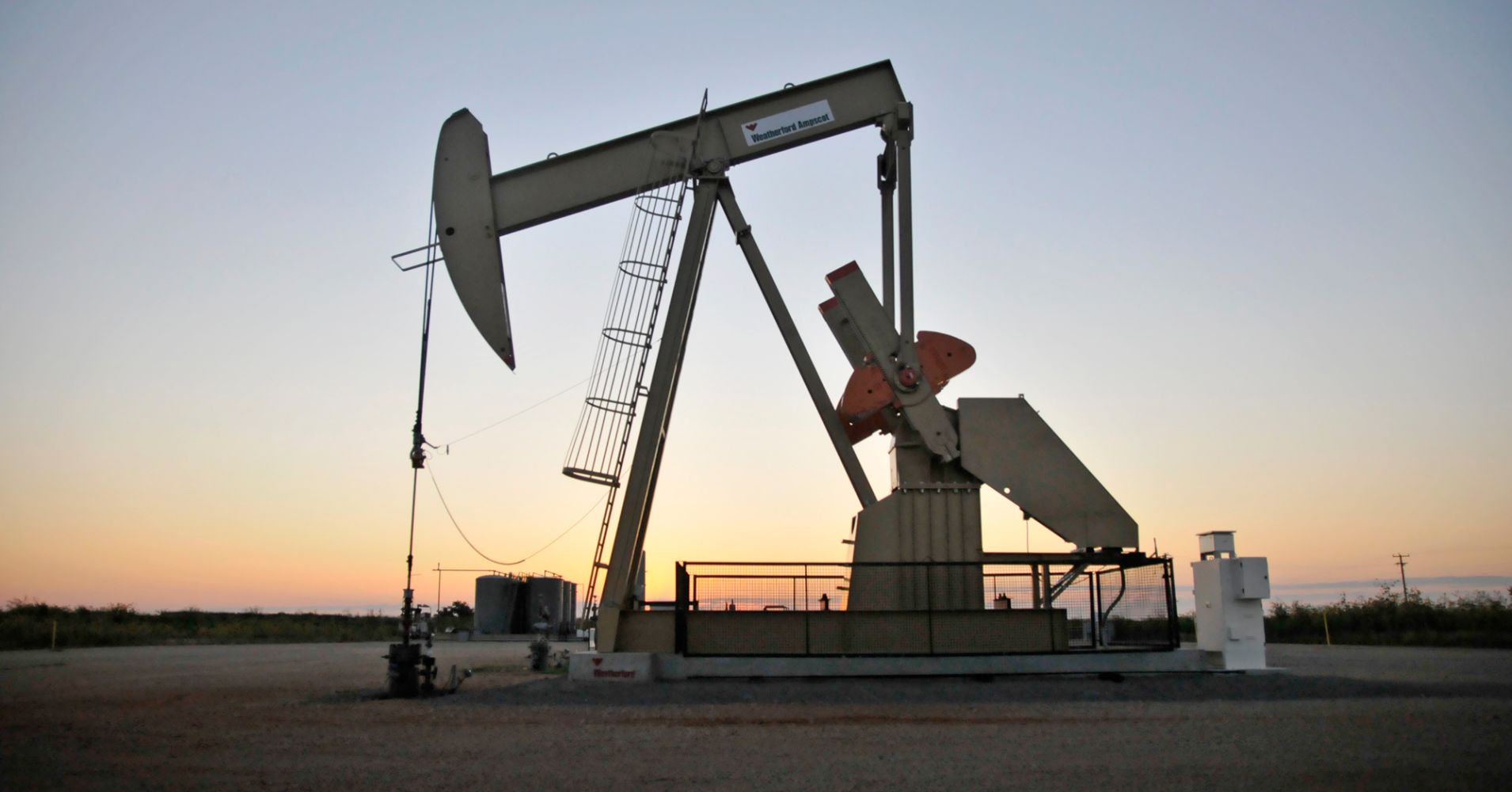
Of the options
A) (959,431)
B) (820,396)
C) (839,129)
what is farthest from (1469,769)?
(839,129)

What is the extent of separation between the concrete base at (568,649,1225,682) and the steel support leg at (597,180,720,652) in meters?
0.44

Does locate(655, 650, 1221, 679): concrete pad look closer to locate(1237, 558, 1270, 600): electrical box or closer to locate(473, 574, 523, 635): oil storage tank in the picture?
locate(1237, 558, 1270, 600): electrical box

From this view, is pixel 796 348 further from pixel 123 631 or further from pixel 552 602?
pixel 123 631

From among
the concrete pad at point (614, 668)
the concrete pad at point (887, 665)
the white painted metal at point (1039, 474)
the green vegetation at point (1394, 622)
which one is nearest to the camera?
the concrete pad at point (614, 668)

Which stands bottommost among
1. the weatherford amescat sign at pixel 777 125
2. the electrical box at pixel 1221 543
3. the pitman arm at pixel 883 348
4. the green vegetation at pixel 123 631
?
the green vegetation at pixel 123 631

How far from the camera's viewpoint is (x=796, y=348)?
45.9 ft

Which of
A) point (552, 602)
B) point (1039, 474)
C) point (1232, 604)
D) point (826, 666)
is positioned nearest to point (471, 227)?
point (826, 666)

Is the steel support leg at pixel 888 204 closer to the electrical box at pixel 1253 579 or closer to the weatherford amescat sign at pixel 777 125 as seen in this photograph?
the weatherford amescat sign at pixel 777 125

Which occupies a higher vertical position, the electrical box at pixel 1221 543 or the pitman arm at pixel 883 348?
the pitman arm at pixel 883 348

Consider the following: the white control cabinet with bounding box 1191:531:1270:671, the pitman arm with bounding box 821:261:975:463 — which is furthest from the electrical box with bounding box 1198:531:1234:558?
the pitman arm with bounding box 821:261:975:463

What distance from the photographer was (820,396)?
13859mm

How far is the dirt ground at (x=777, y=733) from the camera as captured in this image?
6.44 m

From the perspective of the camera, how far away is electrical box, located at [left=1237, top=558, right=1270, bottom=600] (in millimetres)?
13977

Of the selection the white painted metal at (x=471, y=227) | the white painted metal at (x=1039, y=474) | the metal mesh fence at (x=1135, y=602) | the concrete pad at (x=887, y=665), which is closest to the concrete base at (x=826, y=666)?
the concrete pad at (x=887, y=665)
